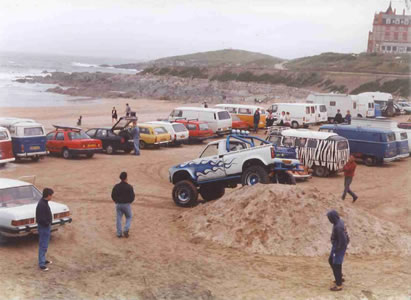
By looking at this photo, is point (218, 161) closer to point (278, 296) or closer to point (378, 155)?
point (278, 296)

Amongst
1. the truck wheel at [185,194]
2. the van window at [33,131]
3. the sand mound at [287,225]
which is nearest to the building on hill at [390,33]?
the van window at [33,131]

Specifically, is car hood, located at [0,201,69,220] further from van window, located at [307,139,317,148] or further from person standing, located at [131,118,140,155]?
person standing, located at [131,118,140,155]

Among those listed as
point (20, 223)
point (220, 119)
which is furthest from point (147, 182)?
point (220, 119)

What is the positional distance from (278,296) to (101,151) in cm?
1796

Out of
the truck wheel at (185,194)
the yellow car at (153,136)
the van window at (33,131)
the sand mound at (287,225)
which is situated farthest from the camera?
the yellow car at (153,136)

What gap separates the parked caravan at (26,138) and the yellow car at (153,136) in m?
6.55

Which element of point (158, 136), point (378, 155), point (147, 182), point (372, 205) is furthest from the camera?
point (158, 136)

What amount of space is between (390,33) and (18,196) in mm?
133196

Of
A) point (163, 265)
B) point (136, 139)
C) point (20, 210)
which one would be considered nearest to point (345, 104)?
point (136, 139)

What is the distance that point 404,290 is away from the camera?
9.38 m

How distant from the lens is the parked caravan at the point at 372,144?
80.9ft

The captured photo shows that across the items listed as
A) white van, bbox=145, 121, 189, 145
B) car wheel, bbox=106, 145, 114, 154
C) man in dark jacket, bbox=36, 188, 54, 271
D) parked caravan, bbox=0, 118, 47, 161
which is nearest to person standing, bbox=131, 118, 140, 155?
car wheel, bbox=106, 145, 114, 154

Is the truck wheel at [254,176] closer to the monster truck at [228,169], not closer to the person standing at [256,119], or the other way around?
the monster truck at [228,169]

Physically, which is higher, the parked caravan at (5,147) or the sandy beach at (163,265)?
the parked caravan at (5,147)
